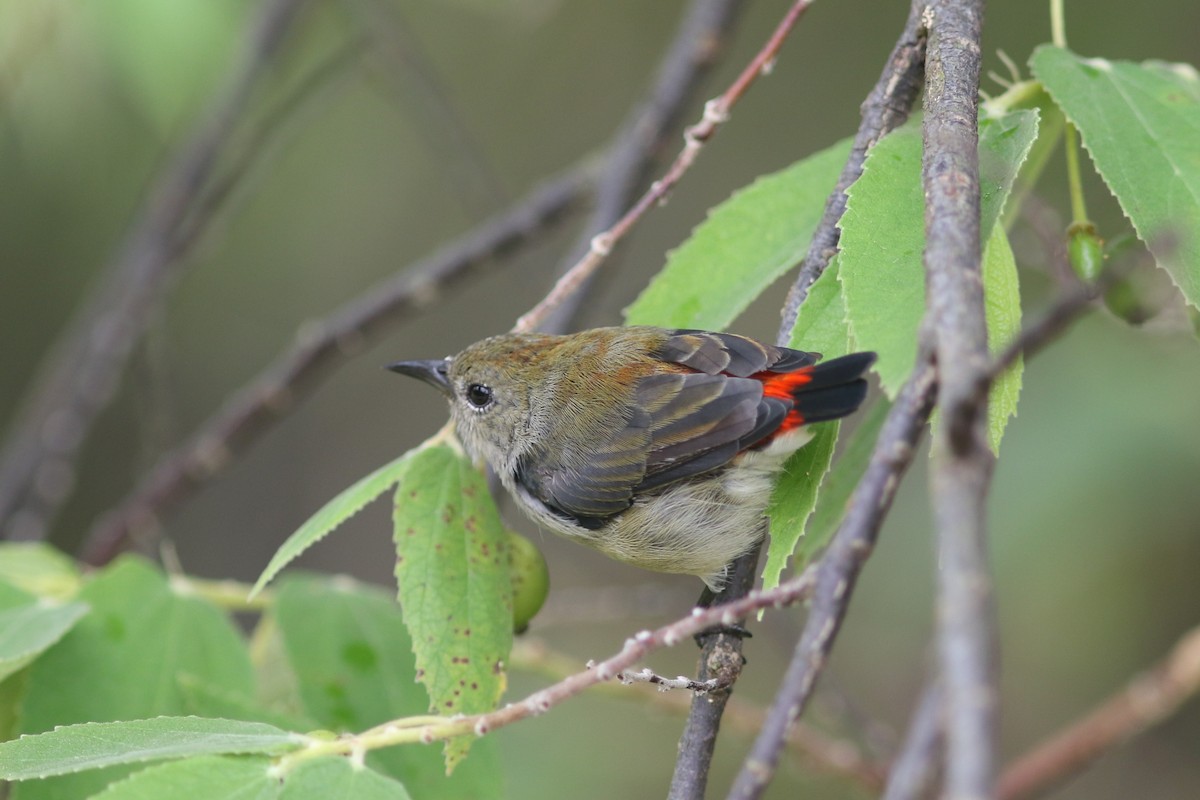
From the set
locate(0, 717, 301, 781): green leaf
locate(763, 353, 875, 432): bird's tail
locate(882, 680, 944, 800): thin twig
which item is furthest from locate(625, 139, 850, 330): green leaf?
locate(882, 680, 944, 800): thin twig

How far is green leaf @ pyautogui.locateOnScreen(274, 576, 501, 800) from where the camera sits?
90.0 inches

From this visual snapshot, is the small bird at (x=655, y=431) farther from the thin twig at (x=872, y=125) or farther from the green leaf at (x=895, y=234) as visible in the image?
the green leaf at (x=895, y=234)

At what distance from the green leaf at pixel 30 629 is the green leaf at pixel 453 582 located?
63 centimetres

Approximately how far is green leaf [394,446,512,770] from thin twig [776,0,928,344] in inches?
25.5

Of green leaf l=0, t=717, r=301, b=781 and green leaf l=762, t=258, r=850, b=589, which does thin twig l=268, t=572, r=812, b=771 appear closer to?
green leaf l=0, t=717, r=301, b=781

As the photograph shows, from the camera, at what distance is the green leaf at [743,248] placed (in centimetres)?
206

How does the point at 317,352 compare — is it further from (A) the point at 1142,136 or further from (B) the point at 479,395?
(A) the point at 1142,136

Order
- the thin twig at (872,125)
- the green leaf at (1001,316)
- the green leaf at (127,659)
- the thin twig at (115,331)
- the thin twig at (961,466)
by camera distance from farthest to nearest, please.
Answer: the thin twig at (115,331) < the green leaf at (127,659) < the thin twig at (872,125) < the green leaf at (1001,316) < the thin twig at (961,466)

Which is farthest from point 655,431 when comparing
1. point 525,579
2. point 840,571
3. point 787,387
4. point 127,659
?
point 840,571

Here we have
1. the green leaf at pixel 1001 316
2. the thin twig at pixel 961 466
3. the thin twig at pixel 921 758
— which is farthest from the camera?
the green leaf at pixel 1001 316

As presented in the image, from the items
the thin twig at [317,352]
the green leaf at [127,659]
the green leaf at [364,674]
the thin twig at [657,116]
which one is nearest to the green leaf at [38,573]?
the green leaf at [127,659]

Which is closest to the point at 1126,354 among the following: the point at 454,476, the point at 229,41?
the point at 454,476

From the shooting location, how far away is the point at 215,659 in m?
2.31

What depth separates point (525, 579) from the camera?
2184 mm
